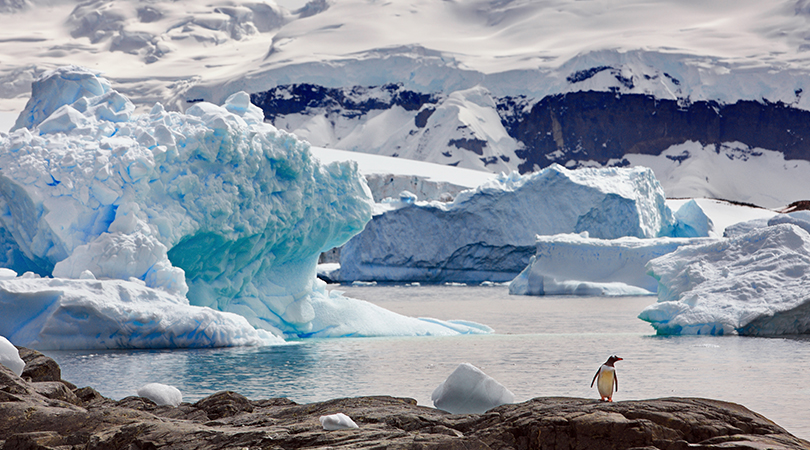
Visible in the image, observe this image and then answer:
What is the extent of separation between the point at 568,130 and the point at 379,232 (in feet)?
150

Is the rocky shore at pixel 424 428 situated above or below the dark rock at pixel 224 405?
above

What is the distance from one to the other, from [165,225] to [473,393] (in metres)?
5.49

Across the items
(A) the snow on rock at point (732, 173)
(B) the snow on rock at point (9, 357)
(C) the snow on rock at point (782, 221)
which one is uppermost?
(A) the snow on rock at point (732, 173)

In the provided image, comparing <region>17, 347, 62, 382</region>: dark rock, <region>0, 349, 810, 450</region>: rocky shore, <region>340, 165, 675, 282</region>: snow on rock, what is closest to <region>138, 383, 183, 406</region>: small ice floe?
<region>17, 347, 62, 382</region>: dark rock

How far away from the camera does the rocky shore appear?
2.80 meters

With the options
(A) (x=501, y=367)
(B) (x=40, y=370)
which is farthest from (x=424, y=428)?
(A) (x=501, y=367)

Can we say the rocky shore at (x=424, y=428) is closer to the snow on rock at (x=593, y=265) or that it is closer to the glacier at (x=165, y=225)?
the glacier at (x=165, y=225)

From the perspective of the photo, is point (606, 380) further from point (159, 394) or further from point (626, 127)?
point (626, 127)

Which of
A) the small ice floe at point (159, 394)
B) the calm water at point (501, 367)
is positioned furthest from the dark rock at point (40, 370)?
the calm water at point (501, 367)

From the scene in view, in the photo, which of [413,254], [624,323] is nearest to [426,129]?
[413,254]

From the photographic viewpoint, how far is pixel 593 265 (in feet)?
61.1

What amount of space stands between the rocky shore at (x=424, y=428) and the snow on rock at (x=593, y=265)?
15158 mm

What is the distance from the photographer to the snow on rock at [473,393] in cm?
393

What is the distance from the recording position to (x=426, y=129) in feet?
214
